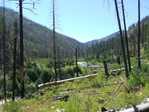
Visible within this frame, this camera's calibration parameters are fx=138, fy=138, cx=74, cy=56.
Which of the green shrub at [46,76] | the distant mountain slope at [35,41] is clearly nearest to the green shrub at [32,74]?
the green shrub at [46,76]

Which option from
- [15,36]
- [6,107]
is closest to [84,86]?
[6,107]

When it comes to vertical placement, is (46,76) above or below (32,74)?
below

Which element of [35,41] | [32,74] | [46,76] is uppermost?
[35,41]

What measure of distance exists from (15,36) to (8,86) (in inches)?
495

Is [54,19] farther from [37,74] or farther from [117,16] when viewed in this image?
[37,74]

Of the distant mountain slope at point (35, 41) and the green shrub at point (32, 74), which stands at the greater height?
the distant mountain slope at point (35, 41)

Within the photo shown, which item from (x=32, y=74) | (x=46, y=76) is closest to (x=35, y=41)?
(x=32, y=74)

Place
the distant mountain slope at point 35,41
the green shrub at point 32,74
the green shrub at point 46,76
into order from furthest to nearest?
the green shrub at point 32,74 → the green shrub at point 46,76 → the distant mountain slope at point 35,41

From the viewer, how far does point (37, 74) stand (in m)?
27.8

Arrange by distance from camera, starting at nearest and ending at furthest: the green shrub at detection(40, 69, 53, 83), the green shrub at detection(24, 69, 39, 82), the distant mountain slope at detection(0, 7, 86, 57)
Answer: the distant mountain slope at detection(0, 7, 86, 57), the green shrub at detection(40, 69, 53, 83), the green shrub at detection(24, 69, 39, 82)

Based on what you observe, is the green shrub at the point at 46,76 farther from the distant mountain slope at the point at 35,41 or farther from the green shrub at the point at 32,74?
the distant mountain slope at the point at 35,41

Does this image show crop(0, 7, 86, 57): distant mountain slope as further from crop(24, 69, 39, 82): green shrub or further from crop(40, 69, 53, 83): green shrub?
crop(40, 69, 53, 83): green shrub

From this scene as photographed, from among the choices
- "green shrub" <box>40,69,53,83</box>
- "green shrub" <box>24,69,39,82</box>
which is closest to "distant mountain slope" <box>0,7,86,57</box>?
"green shrub" <box>24,69,39,82</box>

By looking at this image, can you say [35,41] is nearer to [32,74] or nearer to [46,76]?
[32,74]
